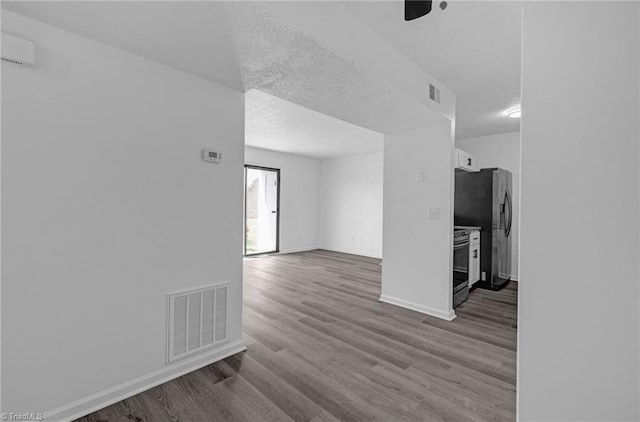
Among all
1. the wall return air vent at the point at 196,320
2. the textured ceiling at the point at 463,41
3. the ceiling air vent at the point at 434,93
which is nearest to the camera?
the textured ceiling at the point at 463,41

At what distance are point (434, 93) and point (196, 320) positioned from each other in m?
2.90

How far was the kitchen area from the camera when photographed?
4.01 meters

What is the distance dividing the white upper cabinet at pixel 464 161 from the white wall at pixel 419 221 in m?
0.81

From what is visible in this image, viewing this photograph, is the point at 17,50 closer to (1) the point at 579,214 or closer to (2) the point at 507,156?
(1) the point at 579,214

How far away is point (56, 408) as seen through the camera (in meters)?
1.53

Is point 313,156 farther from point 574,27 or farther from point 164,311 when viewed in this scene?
point 574,27

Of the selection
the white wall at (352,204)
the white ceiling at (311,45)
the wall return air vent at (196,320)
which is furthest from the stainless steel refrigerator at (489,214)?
the wall return air vent at (196,320)

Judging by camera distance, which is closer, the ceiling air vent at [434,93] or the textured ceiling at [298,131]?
the ceiling air vent at [434,93]

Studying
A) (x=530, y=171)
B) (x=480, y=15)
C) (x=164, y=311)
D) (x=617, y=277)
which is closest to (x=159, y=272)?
(x=164, y=311)

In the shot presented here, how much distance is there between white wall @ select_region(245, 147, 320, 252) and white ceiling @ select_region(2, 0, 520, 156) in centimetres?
410

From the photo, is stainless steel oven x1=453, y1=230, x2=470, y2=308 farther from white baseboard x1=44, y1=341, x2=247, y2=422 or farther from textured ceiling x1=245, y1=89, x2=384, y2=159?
white baseboard x1=44, y1=341, x2=247, y2=422

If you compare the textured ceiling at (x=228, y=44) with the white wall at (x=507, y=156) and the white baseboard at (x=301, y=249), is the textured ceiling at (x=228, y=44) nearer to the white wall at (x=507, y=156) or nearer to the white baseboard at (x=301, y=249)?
the white wall at (x=507, y=156)

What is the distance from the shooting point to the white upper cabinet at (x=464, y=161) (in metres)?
3.78

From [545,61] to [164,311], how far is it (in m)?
2.29
